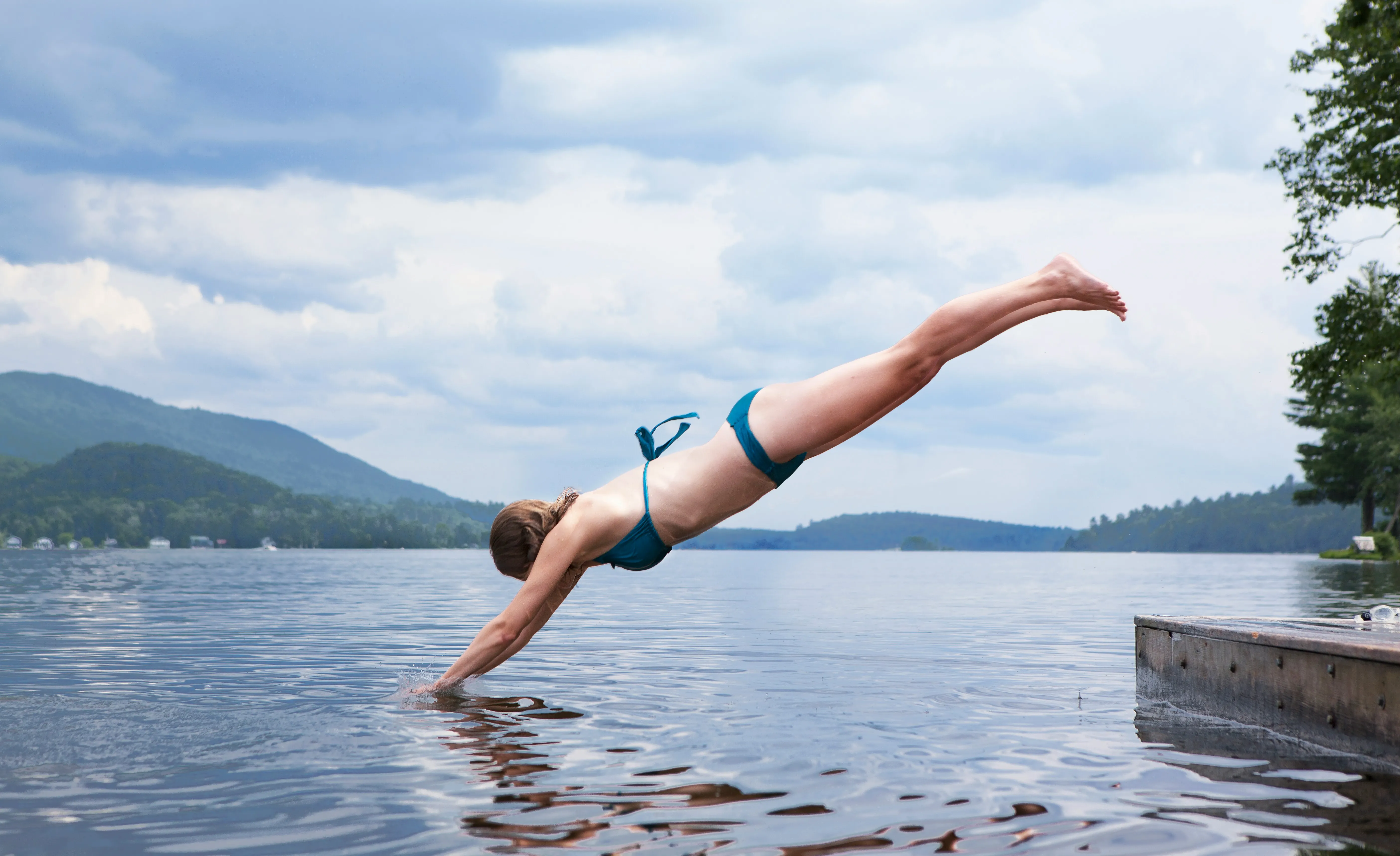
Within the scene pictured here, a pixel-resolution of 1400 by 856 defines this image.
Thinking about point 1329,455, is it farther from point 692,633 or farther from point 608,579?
point 692,633

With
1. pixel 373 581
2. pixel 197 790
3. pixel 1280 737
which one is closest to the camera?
pixel 197 790

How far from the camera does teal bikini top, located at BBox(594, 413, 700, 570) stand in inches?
264

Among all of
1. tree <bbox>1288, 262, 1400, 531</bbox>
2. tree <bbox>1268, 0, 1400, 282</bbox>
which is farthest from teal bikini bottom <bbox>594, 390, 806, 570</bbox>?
tree <bbox>1288, 262, 1400, 531</bbox>

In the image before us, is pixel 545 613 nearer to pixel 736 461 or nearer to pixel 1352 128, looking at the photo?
pixel 736 461

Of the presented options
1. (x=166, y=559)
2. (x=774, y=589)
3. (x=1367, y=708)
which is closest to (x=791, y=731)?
(x=1367, y=708)

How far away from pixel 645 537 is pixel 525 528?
0.93 m

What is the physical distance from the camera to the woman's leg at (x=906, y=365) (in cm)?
587

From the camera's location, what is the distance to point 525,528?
7.19 metres

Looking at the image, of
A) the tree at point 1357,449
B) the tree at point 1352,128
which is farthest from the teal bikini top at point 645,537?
the tree at point 1357,449

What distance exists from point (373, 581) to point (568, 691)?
120 feet

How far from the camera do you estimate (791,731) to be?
7297 millimetres

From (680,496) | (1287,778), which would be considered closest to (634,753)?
(680,496)

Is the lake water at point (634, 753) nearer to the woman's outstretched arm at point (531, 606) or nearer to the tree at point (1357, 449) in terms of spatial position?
the woman's outstretched arm at point (531, 606)

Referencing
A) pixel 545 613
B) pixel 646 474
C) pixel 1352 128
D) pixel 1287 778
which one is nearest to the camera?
pixel 1287 778
